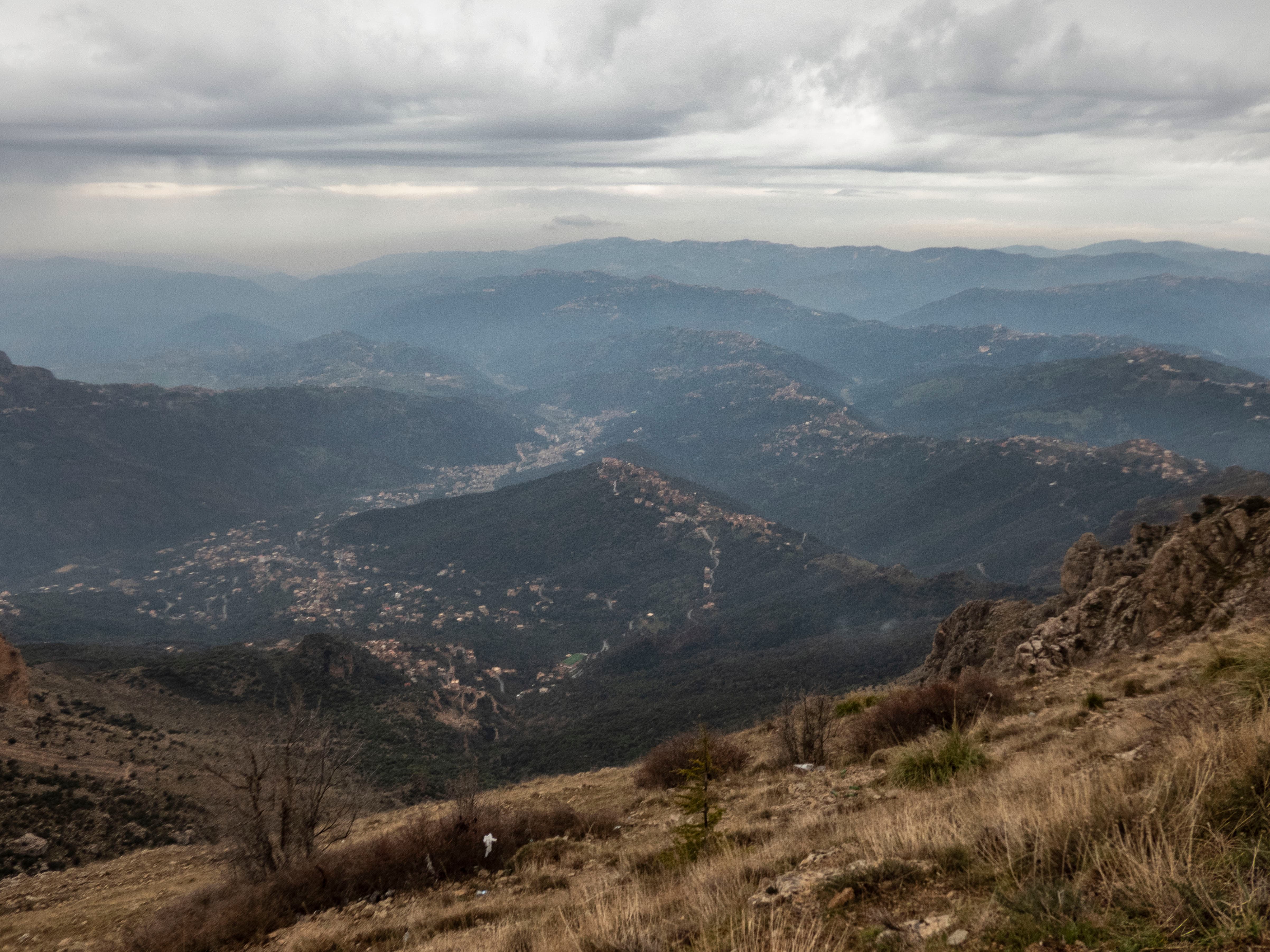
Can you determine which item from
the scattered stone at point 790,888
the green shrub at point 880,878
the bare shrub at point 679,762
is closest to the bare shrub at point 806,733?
the bare shrub at point 679,762

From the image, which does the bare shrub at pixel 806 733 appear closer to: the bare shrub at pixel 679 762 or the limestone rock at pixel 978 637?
the bare shrub at pixel 679 762

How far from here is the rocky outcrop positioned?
116 feet

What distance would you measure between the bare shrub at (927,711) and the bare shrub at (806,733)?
80 centimetres

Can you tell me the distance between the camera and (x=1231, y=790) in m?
4.73

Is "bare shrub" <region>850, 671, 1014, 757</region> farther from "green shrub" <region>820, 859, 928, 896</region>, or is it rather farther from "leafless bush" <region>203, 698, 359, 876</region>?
"leafless bush" <region>203, 698, 359, 876</region>

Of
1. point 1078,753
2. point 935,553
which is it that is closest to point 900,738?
point 1078,753

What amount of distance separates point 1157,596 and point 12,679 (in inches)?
2036

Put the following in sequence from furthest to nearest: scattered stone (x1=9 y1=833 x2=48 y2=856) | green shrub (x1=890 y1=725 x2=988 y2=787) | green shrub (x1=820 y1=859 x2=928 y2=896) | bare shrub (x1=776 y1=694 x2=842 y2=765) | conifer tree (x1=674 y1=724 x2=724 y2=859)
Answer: scattered stone (x1=9 y1=833 x2=48 y2=856) → bare shrub (x1=776 y1=694 x2=842 y2=765) → green shrub (x1=890 y1=725 x2=988 y2=787) → conifer tree (x1=674 y1=724 x2=724 y2=859) → green shrub (x1=820 y1=859 x2=928 y2=896)

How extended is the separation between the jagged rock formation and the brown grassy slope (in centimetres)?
622

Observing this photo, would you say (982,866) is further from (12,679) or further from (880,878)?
(12,679)

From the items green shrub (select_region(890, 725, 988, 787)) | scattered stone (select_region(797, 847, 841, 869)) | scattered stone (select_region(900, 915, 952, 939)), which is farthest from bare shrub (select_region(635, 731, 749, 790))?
scattered stone (select_region(900, 915, 952, 939))

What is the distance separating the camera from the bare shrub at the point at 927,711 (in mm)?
14242

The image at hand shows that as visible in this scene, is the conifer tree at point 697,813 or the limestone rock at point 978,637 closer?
the conifer tree at point 697,813

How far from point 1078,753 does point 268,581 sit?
175201 millimetres
